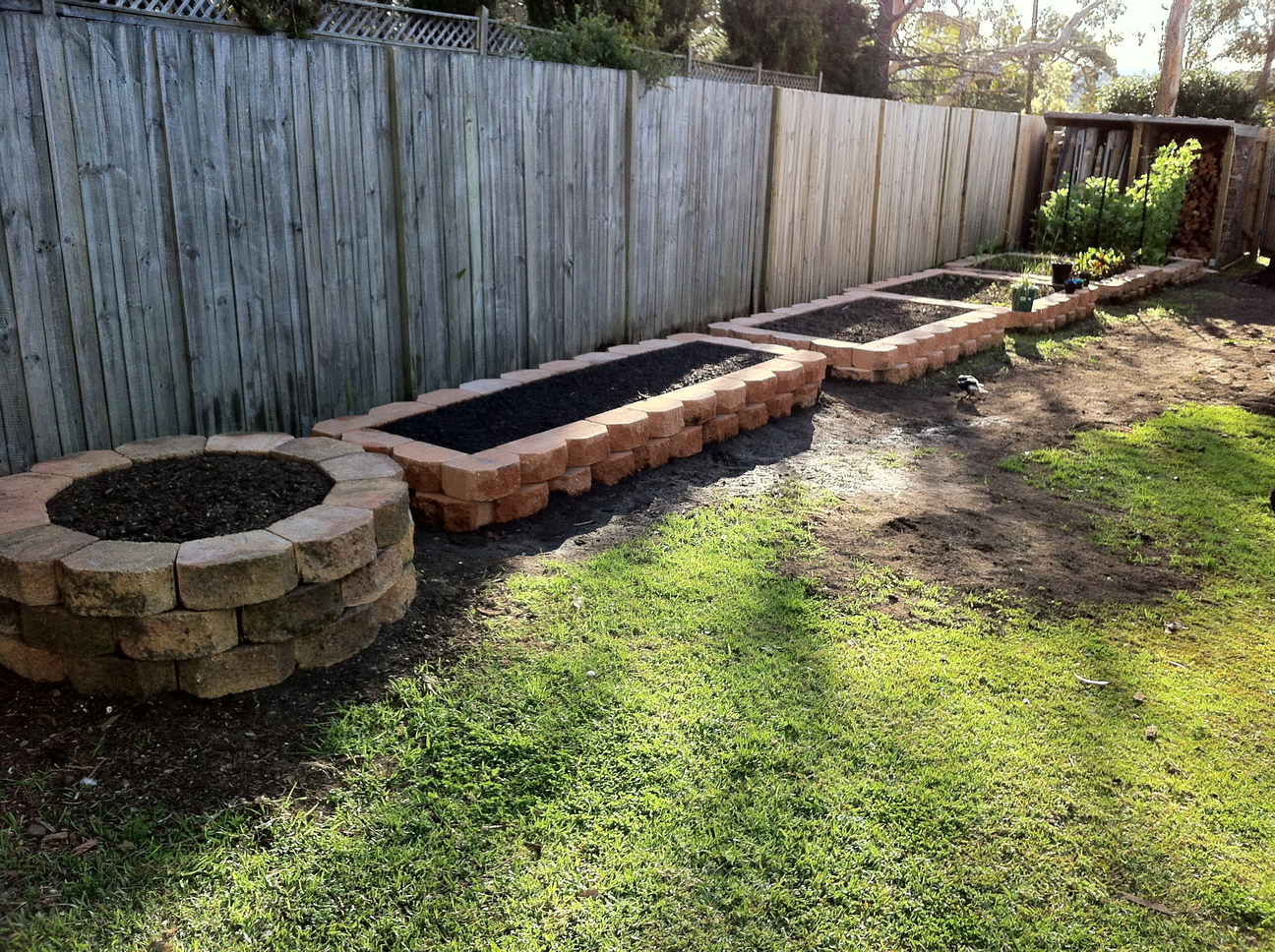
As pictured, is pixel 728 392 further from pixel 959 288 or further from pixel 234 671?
pixel 959 288

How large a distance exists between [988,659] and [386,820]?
2282 millimetres

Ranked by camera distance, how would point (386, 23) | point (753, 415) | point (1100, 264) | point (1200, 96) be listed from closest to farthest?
point (753, 415) → point (1100, 264) → point (386, 23) → point (1200, 96)

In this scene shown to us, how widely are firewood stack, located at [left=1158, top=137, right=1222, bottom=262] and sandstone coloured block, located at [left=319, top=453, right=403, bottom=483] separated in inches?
591

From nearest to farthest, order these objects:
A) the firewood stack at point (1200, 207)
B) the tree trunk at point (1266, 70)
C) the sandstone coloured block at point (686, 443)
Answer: the sandstone coloured block at point (686, 443), the firewood stack at point (1200, 207), the tree trunk at point (1266, 70)

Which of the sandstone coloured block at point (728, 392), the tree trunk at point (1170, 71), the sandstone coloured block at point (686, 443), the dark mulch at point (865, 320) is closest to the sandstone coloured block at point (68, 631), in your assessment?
the sandstone coloured block at point (686, 443)

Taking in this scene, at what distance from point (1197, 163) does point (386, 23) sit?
1230 centimetres

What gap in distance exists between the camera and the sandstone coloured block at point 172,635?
122 inches

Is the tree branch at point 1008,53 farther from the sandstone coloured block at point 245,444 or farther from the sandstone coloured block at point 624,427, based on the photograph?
the sandstone coloured block at point 245,444

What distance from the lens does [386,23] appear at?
12758 mm

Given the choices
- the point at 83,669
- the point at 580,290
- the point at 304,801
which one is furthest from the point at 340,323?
the point at 304,801

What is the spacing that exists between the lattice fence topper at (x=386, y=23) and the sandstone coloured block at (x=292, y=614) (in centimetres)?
817

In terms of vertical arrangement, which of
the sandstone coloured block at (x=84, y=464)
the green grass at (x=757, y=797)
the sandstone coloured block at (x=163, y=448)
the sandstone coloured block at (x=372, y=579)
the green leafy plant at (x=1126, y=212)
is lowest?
the green grass at (x=757, y=797)

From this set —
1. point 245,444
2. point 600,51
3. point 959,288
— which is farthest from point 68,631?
point 959,288

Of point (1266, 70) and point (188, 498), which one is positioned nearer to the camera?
point (188, 498)
